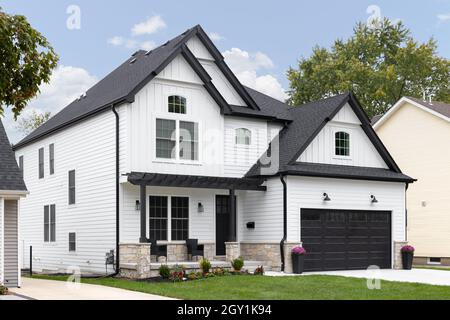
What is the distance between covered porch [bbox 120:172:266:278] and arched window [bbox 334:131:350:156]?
3868 millimetres

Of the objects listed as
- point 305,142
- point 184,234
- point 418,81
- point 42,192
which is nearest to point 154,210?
point 184,234

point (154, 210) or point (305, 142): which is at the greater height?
point (305, 142)

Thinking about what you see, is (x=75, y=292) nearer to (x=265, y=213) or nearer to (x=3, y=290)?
(x=3, y=290)

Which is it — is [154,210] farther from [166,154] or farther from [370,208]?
[370,208]

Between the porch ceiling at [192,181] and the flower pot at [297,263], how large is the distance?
2.92m

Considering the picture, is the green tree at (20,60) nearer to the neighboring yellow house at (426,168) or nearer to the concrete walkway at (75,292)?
the concrete walkway at (75,292)

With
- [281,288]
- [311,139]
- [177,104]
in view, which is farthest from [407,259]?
[281,288]

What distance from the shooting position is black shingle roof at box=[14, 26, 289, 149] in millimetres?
24234

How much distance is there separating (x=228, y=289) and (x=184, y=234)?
7762 mm

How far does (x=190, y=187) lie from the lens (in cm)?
2411

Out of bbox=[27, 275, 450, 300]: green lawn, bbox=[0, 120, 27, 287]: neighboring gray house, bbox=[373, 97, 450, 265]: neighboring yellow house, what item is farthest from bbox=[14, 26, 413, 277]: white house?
bbox=[373, 97, 450, 265]: neighboring yellow house

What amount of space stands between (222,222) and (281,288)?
28.4ft

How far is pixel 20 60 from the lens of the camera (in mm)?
16078

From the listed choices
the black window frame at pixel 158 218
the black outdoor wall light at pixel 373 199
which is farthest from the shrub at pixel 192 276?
the black outdoor wall light at pixel 373 199
